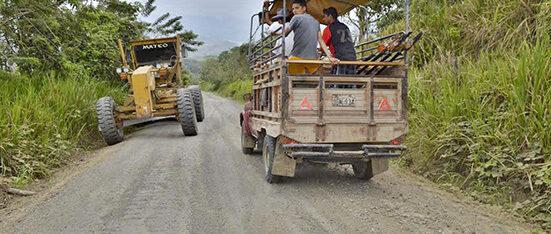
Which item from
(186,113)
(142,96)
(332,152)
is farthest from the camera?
(142,96)

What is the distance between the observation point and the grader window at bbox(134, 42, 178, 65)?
500 inches

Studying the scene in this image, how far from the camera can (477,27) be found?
25.9 feet

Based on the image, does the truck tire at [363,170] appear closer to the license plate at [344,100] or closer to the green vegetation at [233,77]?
the license plate at [344,100]

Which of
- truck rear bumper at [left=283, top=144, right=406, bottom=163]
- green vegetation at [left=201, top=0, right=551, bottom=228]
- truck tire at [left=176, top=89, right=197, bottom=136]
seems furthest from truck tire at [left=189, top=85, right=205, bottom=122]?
truck rear bumper at [left=283, top=144, right=406, bottom=163]

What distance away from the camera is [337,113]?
5344 millimetres

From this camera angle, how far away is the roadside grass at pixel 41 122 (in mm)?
6344

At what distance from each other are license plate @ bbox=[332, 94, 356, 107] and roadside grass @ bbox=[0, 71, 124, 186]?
4.18 metres

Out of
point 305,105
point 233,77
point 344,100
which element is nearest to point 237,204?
point 305,105

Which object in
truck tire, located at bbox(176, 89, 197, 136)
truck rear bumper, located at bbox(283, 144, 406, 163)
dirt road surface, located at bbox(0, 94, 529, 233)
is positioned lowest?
dirt road surface, located at bbox(0, 94, 529, 233)

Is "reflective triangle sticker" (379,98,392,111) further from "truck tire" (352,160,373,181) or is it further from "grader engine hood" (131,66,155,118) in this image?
"grader engine hood" (131,66,155,118)

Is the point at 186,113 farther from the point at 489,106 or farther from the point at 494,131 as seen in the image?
the point at 494,131

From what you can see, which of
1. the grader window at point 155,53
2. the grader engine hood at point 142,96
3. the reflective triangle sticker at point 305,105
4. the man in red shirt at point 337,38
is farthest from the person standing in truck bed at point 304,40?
the grader window at point 155,53

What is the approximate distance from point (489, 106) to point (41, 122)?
675 centimetres

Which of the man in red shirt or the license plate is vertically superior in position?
the man in red shirt
